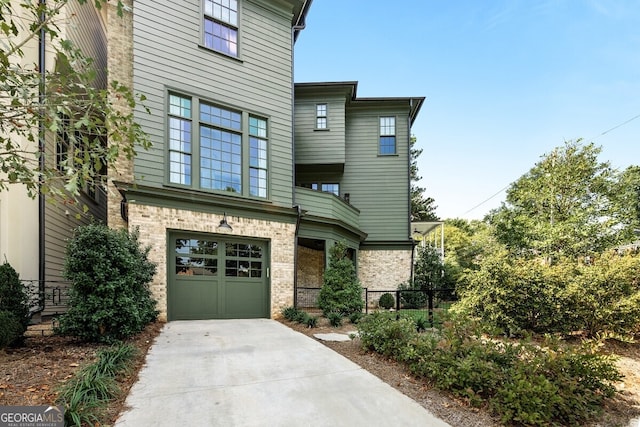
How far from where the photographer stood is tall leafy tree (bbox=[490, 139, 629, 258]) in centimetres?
1228

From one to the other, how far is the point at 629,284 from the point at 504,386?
5245 mm

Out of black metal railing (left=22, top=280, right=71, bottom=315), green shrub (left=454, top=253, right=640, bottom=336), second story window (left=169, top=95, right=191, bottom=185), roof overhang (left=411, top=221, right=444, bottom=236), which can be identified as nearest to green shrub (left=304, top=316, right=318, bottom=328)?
green shrub (left=454, top=253, right=640, bottom=336)

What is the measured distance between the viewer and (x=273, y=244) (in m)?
8.87

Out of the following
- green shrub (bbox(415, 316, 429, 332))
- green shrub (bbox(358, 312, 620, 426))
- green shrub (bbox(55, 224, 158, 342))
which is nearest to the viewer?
green shrub (bbox(358, 312, 620, 426))

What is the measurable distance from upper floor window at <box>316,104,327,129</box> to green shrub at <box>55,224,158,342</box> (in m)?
8.81

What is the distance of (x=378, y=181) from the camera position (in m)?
13.8

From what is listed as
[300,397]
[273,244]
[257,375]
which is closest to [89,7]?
[273,244]

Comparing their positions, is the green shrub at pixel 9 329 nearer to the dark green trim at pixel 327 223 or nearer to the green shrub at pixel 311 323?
the green shrub at pixel 311 323

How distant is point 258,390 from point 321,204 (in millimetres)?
6951

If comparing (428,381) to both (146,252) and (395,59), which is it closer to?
(146,252)

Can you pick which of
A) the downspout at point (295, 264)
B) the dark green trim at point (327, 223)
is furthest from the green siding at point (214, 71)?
the dark green trim at point (327, 223)

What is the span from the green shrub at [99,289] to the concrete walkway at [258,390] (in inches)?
31.7

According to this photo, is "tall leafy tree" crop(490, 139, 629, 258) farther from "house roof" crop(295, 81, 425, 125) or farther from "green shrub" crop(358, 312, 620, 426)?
"green shrub" crop(358, 312, 620, 426)

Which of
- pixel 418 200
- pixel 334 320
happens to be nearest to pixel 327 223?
pixel 334 320
